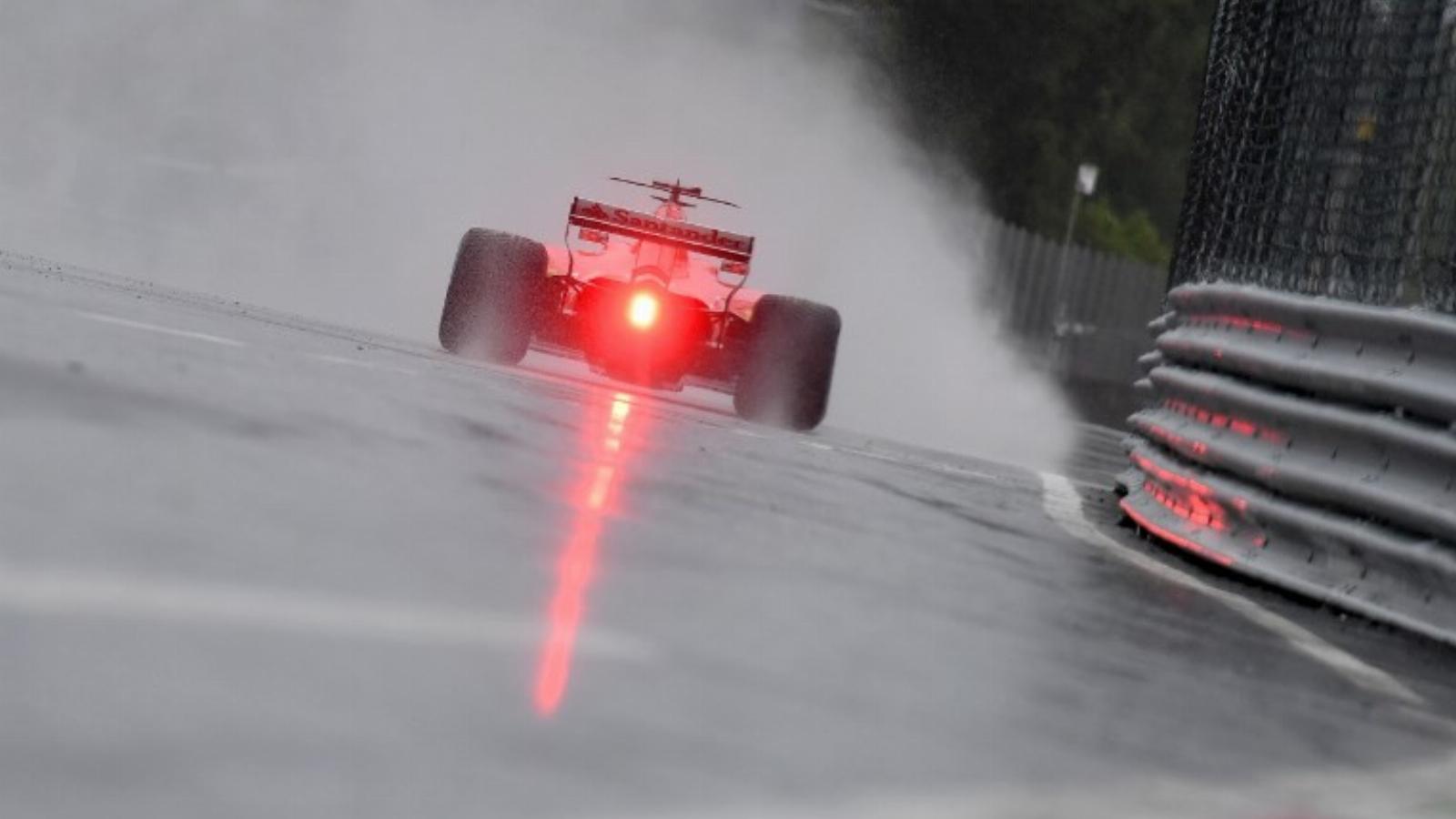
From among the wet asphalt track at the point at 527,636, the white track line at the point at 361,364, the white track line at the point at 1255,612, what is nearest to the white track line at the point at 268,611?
the wet asphalt track at the point at 527,636

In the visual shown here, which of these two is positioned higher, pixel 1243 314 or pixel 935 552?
pixel 1243 314

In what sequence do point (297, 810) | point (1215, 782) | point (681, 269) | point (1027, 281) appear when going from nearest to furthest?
point (297, 810), point (1215, 782), point (681, 269), point (1027, 281)

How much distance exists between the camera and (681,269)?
1730 centimetres

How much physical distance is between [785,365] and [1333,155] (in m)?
4.55

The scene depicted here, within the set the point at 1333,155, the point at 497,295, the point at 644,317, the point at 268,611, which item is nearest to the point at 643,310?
the point at 644,317

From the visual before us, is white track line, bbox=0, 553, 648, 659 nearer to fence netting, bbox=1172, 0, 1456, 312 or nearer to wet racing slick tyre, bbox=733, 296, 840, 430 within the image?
fence netting, bbox=1172, 0, 1456, 312

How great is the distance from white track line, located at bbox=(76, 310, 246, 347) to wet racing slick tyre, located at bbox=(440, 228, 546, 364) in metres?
4.51

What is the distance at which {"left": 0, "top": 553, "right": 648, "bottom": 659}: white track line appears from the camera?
481 cm

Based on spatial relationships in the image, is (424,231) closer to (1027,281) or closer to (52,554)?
(1027,281)

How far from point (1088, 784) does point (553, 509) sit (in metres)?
2.98

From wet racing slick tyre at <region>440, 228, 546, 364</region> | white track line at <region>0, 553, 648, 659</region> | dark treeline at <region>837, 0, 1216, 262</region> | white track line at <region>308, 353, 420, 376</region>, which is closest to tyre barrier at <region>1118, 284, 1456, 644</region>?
white track line at <region>308, 353, 420, 376</region>

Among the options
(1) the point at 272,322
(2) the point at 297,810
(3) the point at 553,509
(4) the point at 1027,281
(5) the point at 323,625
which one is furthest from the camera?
(4) the point at 1027,281

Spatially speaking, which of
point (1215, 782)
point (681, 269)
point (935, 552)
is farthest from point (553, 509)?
point (681, 269)

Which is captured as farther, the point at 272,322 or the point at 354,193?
the point at 354,193
